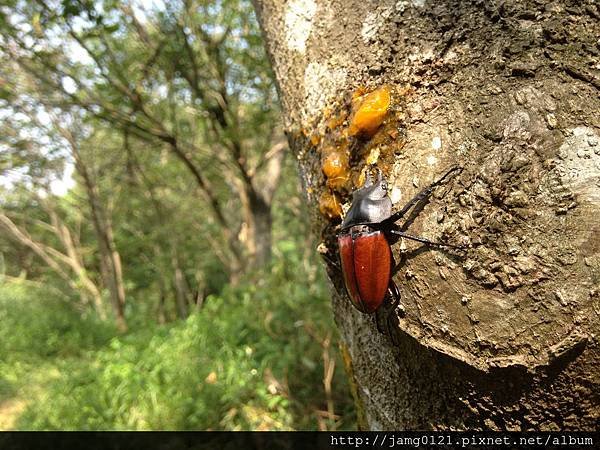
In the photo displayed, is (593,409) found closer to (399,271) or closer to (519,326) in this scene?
(519,326)

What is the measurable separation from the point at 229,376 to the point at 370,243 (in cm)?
330

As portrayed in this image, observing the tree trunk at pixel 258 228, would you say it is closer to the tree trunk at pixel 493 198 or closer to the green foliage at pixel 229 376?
the green foliage at pixel 229 376

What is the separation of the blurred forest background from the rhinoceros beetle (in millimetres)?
616

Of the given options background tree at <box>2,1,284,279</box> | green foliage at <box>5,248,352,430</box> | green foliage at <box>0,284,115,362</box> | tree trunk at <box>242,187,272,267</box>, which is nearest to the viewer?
green foliage at <box>5,248,352,430</box>

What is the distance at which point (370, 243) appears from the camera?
3.32ft

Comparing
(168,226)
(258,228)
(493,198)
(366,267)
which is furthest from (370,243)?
(168,226)

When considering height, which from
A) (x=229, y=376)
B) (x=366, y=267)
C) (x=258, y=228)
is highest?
(x=258, y=228)

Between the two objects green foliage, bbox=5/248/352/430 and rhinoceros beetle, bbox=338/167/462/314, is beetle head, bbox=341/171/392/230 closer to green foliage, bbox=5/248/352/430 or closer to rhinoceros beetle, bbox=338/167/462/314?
rhinoceros beetle, bbox=338/167/462/314

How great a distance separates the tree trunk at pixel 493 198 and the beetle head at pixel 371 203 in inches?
1.1

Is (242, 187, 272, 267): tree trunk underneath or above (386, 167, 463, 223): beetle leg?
above

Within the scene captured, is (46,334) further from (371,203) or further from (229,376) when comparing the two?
(371,203)

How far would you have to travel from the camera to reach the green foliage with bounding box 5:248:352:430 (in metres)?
3.52

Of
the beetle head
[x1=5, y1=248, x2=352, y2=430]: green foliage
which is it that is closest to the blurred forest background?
[x1=5, y1=248, x2=352, y2=430]: green foliage

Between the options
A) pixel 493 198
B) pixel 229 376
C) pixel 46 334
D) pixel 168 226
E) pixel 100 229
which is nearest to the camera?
pixel 493 198
